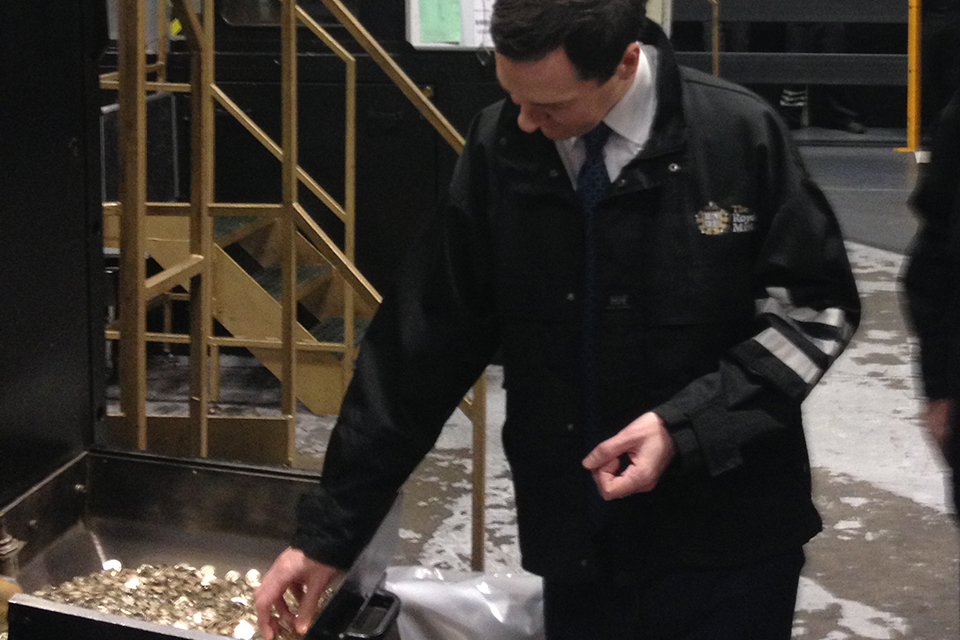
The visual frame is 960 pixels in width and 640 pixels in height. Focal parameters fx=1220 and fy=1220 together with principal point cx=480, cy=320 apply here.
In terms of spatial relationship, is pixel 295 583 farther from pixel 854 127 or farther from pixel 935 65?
pixel 854 127

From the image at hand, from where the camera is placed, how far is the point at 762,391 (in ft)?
5.61

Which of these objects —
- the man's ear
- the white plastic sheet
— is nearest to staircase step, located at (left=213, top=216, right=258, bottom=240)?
the white plastic sheet

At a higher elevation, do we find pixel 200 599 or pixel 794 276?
pixel 794 276

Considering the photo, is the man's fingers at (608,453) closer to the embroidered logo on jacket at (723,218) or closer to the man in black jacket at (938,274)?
the embroidered logo on jacket at (723,218)

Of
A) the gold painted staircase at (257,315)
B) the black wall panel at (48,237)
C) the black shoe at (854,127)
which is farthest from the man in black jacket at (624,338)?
the black shoe at (854,127)

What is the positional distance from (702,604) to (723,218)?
0.59 metres

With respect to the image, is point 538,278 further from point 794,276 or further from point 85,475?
point 85,475

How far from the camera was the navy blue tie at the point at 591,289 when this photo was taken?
1781mm

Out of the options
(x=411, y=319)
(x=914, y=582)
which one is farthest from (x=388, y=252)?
(x=411, y=319)

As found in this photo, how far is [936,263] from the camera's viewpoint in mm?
2135

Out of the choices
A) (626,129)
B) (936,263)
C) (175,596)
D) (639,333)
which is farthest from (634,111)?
(175,596)

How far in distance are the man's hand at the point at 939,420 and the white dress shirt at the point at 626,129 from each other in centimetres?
72

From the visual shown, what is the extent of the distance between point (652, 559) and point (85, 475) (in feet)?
4.60

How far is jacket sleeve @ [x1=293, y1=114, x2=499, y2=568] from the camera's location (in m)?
1.85
